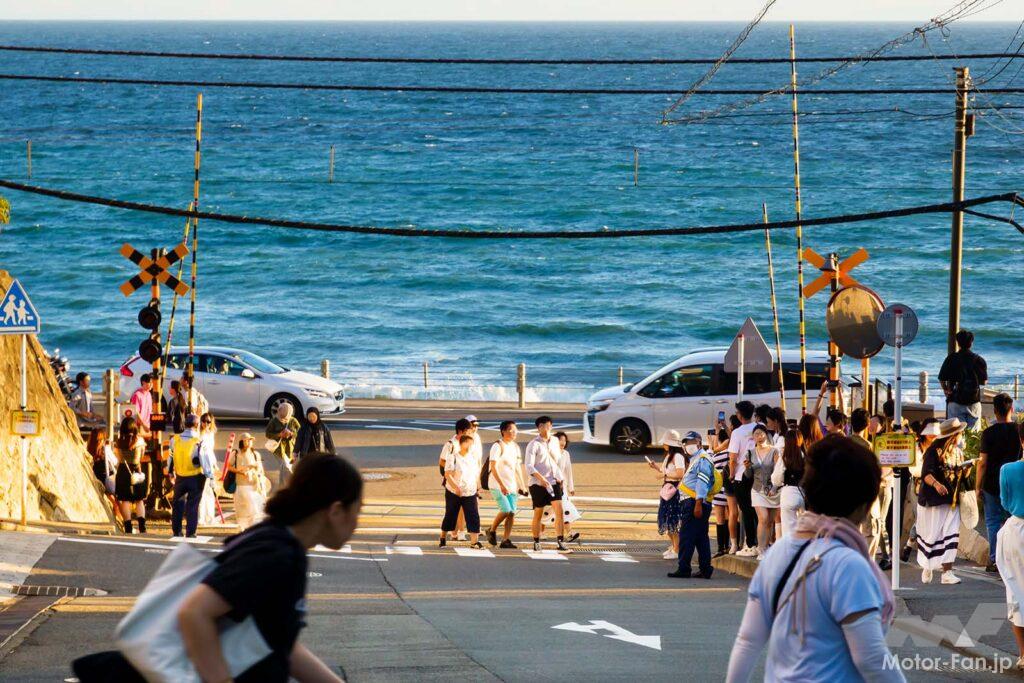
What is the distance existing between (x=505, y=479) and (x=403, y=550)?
1370mm

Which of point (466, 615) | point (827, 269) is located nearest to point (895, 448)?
point (466, 615)

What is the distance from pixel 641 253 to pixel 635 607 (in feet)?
178

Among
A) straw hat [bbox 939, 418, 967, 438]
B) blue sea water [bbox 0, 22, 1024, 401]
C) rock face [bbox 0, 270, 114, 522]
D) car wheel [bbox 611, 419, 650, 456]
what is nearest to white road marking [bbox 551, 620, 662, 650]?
straw hat [bbox 939, 418, 967, 438]

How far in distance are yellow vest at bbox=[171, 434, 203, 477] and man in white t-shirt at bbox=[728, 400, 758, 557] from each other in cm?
569

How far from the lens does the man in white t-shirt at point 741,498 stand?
603 inches

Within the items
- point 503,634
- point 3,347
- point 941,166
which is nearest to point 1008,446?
point 503,634

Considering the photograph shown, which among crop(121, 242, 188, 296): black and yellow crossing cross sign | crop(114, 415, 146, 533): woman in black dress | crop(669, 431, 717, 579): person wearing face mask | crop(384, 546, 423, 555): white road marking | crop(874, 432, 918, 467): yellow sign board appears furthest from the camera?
crop(121, 242, 188, 296): black and yellow crossing cross sign

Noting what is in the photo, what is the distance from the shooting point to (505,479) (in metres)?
16.4

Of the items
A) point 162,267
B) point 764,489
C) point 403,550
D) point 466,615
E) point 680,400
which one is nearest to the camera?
point 466,615

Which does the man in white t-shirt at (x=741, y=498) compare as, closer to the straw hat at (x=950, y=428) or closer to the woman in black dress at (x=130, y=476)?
the straw hat at (x=950, y=428)

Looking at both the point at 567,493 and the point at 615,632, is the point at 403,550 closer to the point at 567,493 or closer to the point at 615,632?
the point at 567,493

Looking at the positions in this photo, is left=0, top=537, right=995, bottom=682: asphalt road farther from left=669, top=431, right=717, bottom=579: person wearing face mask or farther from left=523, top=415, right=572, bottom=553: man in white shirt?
left=523, top=415, right=572, bottom=553: man in white shirt

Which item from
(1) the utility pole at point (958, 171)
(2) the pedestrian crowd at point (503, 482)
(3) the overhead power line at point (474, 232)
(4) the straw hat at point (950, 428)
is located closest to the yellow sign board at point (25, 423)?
(3) the overhead power line at point (474, 232)

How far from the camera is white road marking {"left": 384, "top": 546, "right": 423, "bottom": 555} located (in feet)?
51.6
